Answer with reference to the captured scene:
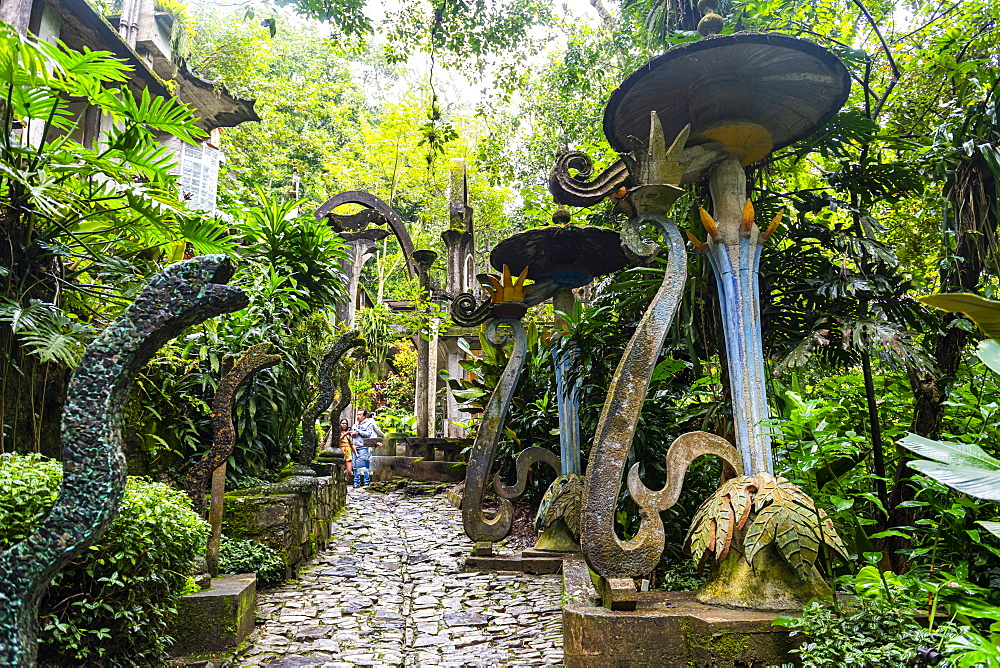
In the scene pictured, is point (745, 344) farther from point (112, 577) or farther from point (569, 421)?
point (112, 577)

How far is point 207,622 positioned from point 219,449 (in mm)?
1057

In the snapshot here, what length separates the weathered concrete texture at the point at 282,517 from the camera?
4.89m

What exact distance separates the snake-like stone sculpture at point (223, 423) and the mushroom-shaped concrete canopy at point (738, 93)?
255 centimetres

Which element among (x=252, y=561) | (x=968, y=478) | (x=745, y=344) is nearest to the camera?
(x=968, y=478)

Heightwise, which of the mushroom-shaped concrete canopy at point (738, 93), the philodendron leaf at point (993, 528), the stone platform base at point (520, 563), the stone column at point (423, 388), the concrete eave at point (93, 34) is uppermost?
the concrete eave at point (93, 34)

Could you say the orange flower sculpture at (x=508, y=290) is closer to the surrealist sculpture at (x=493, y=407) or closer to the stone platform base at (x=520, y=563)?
the surrealist sculpture at (x=493, y=407)

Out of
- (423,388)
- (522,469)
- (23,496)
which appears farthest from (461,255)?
(23,496)

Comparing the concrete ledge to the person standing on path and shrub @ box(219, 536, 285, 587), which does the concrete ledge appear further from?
the person standing on path

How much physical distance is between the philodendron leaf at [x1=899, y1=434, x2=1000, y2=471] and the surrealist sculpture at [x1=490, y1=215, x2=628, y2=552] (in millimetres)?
3452

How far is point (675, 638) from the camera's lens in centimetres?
278

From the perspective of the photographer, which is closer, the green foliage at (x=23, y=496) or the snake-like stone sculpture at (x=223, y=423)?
the green foliage at (x=23, y=496)

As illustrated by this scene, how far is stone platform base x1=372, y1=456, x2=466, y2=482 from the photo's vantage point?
37.2 feet

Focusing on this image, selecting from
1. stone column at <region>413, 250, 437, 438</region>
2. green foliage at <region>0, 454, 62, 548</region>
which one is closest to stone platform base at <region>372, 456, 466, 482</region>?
stone column at <region>413, 250, 437, 438</region>

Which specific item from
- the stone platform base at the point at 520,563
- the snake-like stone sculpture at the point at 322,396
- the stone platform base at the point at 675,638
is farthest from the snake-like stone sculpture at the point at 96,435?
the snake-like stone sculpture at the point at 322,396
